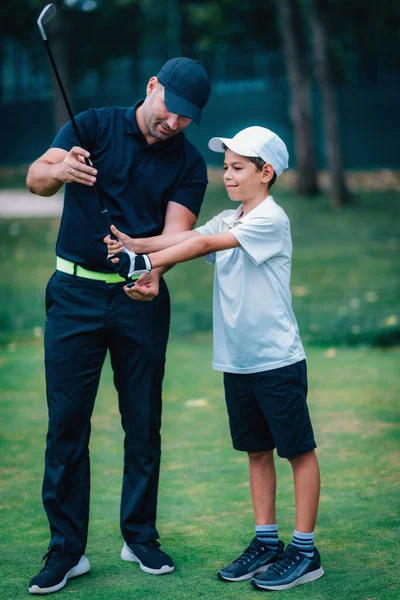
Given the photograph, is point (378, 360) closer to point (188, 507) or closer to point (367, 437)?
point (367, 437)

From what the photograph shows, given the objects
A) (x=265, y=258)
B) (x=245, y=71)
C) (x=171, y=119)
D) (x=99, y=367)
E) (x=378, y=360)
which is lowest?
(x=378, y=360)

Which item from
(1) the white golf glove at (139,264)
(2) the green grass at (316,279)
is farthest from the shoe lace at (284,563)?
(2) the green grass at (316,279)

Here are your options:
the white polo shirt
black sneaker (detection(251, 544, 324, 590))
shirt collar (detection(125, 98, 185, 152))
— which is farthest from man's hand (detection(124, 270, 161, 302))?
black sneaker (detection(251, 544, 324, 590))

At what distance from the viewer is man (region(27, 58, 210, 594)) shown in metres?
3.99

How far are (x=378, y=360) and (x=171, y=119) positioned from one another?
16.4 feet

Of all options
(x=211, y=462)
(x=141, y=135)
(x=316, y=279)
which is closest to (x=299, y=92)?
(x=316, y=279)

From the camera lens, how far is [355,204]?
20.8 metres

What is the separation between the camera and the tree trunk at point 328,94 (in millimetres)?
19750

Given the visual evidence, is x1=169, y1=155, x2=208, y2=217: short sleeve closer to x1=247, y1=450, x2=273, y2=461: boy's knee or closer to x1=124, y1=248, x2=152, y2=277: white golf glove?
x1=124, y1=248, x2=152, y2=277: white golf glove

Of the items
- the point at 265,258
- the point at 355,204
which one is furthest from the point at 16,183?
the point at 265,258

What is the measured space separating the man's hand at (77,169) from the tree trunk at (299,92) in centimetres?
1763

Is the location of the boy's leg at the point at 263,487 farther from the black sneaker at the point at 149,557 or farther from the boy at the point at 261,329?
the black sneaker at the point at 149,557

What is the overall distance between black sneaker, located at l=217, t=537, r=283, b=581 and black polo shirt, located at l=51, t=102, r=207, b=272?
1.25 meters

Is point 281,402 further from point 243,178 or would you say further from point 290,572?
point 243,178
